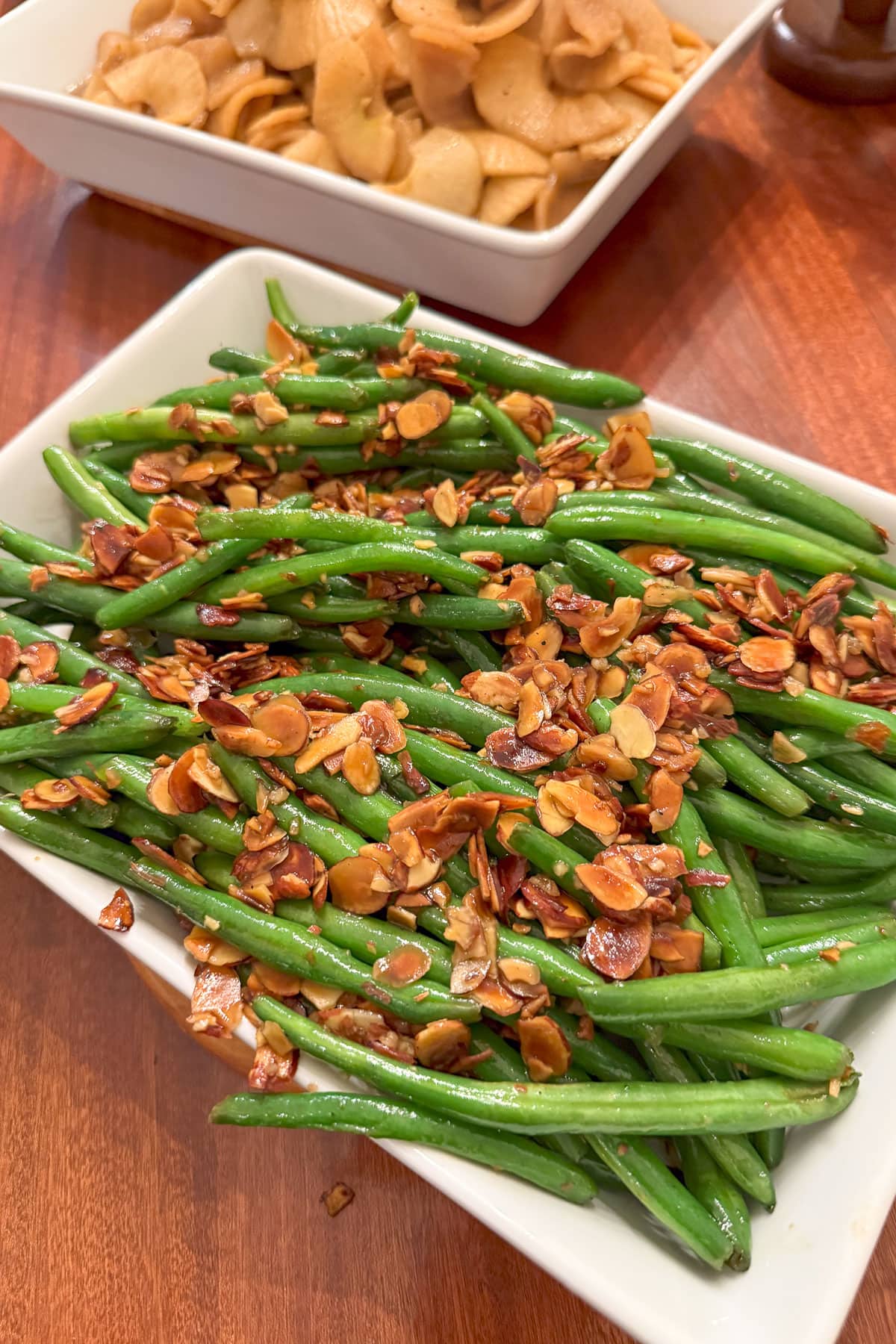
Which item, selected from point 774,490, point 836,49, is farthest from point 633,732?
point 836,49

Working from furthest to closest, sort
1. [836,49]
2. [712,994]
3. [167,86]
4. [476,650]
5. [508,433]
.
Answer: [836,49], [167,86], [508,433], [476,650], [712,994]

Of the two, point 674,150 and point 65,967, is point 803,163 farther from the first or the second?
point 65,967

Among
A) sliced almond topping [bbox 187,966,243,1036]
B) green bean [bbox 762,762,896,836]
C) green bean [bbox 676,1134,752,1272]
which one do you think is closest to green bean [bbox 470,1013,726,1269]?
green bean [bbox 676,1134,752,1272]

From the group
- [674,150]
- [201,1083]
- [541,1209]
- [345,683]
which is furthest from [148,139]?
[541,1209]

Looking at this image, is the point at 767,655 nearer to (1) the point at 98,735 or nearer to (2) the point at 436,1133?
(2) the point at 436,1133

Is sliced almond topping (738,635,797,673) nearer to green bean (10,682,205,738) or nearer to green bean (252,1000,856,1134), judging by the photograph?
green bean (252,1000,856,1134)

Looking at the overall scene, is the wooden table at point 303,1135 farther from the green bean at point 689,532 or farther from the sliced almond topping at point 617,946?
the green bean at point 689,532

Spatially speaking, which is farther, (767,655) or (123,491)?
(123,491)
